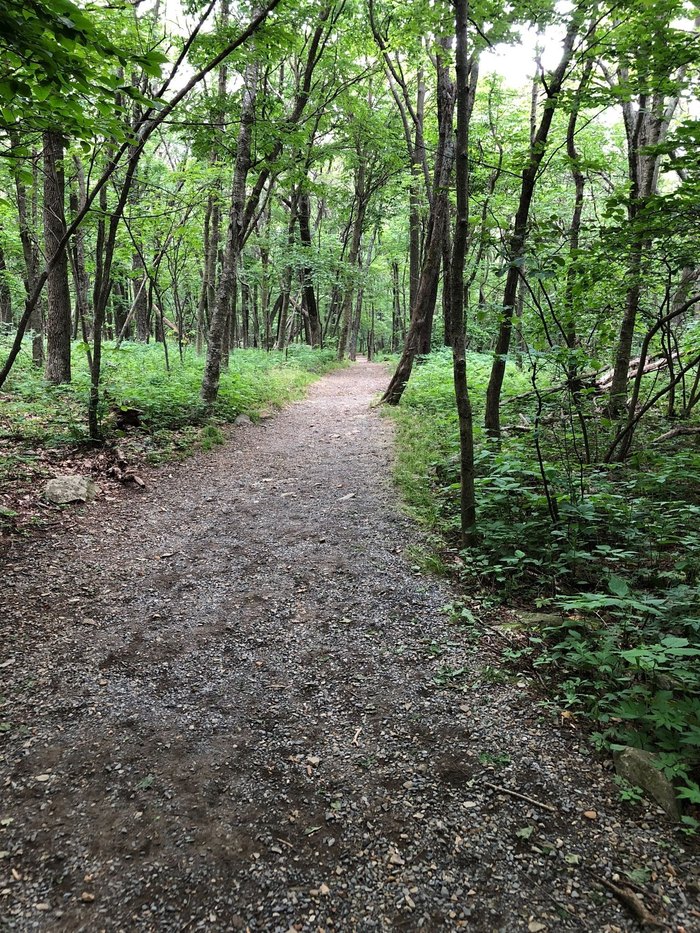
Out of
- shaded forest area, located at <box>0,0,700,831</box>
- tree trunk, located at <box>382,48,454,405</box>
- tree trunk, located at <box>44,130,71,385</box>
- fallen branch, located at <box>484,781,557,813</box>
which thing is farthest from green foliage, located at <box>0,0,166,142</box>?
tree trunk, located at <box>382,48,454,405</box>

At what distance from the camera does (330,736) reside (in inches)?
115

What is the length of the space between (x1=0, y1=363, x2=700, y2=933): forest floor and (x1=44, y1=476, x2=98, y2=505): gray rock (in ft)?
3.28

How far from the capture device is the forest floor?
2.04 meters

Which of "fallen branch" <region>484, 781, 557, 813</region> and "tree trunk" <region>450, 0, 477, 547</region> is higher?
"tree trunk" <region>450, 0, 477, 547</region>

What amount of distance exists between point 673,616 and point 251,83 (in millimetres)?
10902

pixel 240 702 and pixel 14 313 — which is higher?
pixel 14 313

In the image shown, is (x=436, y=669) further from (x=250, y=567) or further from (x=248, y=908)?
(x=250, y=567)

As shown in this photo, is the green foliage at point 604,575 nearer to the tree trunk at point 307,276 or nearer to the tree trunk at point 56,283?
the tree trunk at point 56,283

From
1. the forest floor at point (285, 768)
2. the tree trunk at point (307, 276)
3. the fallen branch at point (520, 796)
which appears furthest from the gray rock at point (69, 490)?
the tree trunk at point (307, 276)

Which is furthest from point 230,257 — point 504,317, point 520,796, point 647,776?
point 647,776

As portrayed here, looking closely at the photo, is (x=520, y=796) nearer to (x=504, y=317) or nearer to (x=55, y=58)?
(x=504, y=317)

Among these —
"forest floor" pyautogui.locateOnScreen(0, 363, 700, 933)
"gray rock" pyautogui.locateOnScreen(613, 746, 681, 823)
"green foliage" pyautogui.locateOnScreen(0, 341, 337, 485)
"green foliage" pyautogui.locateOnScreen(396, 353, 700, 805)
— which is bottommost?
"forest floor" pyautogui.locateOnScreen(0, 363, 700, 933)

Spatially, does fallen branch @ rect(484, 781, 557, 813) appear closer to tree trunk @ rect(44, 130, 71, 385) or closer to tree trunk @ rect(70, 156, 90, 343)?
tree trunk @ rect(70, 156, 90, 343)

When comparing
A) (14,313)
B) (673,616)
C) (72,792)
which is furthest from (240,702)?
(14,313)
